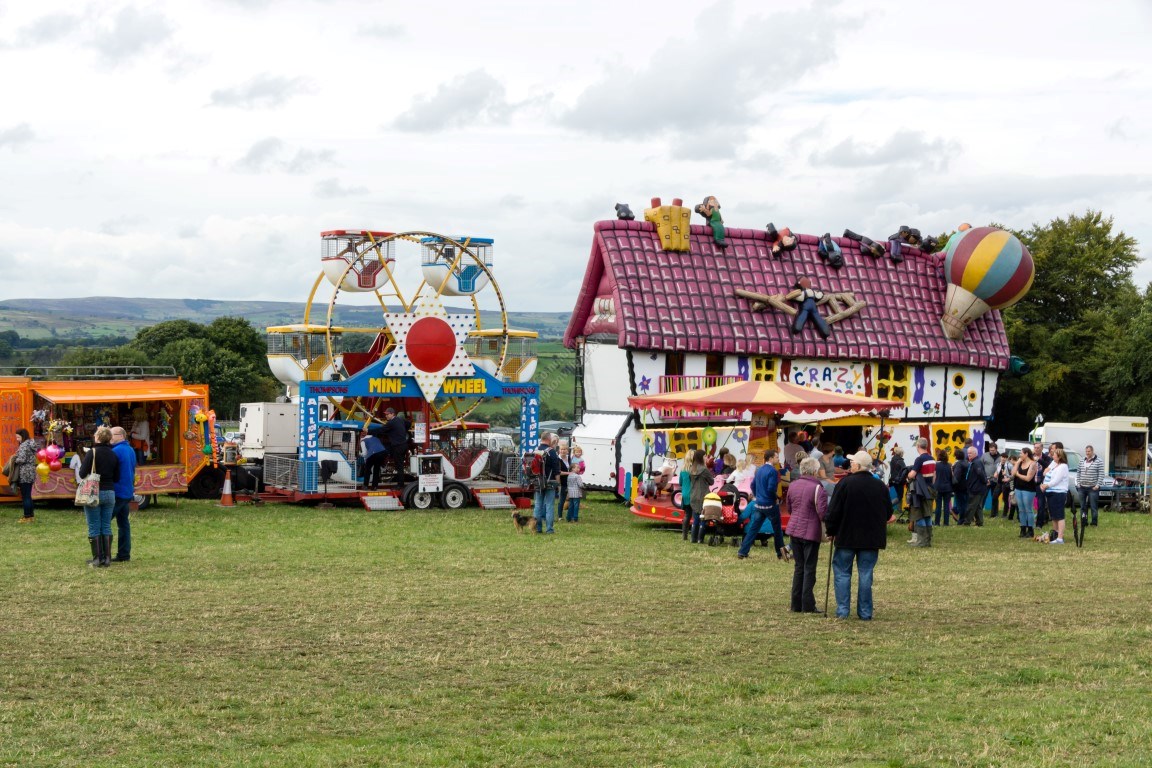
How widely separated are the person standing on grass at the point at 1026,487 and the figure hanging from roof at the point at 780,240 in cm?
914

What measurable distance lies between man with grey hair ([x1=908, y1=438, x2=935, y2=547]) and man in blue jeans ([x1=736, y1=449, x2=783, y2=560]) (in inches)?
113

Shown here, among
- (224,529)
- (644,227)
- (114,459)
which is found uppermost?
(644,227)

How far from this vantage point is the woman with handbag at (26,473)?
21250 millimetres

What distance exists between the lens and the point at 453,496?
84.1ft

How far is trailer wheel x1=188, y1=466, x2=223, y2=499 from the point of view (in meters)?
26.3

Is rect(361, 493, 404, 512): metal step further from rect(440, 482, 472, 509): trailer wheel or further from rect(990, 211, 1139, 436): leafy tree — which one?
rect(990, 211, 1139, 436): leafy tree

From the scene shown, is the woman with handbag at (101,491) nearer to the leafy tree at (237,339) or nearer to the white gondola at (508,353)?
the white gondola at (508,353)

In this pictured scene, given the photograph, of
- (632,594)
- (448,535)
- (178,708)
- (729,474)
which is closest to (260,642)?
(178,708)

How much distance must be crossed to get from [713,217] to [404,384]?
7.92 m

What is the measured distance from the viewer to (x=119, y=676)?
32.0 feet

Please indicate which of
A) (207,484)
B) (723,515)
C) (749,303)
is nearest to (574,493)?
(723,515)

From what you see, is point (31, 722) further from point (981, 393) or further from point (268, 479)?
point (981, 393)

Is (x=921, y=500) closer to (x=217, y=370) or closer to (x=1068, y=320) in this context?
(x=1068, y=320)

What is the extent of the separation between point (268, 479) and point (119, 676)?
1707 cm
